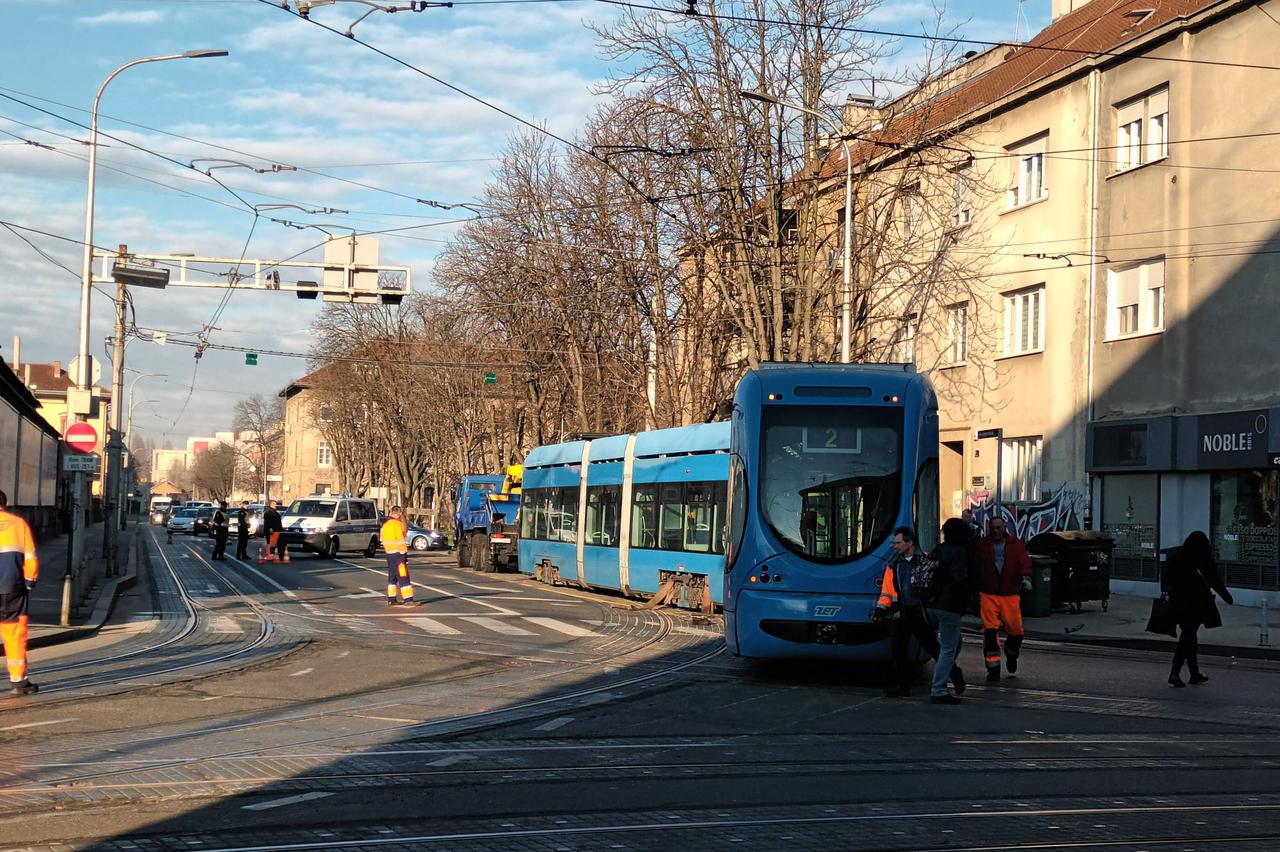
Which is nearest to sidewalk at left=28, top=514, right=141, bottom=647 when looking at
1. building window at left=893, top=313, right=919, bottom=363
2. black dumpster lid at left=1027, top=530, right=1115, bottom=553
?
black dumpster lid at left=1027, top=530, right=1115, bottom=553

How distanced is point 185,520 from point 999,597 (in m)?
65.6

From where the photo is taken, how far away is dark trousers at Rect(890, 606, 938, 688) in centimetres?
1323

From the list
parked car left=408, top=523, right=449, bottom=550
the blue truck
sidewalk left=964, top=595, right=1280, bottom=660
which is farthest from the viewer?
parked car left=408, top=523, right=449, bottom=550

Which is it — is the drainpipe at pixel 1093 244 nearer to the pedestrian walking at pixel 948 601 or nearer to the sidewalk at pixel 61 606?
the pedestrian walking at pixel 948 601

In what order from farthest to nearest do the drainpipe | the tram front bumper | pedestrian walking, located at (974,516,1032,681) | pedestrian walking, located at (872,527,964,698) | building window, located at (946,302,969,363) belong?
1. building window, located at (946,302,969,363)
2. the drainpipe
3. pedestrian walking, located at (974,516,1032,681)
4. the tram front bumper
5. pedestrian walking, located at (872,527,964,698)

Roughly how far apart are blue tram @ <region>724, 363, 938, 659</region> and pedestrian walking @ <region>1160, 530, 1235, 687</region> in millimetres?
2698

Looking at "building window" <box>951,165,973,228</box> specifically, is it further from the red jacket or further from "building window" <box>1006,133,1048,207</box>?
the red jacket

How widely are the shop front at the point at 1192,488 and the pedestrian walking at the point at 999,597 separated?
1144 centimetres

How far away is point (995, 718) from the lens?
12062mm

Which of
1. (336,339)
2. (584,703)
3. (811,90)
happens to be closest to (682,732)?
(584,703)

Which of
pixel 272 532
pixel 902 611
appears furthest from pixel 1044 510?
pixel 272 532

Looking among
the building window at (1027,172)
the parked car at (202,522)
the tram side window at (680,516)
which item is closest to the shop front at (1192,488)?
the building window at (1027,172)

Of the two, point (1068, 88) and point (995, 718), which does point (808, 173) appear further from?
point (995, 718)

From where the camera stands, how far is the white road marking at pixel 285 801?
25.1ft
